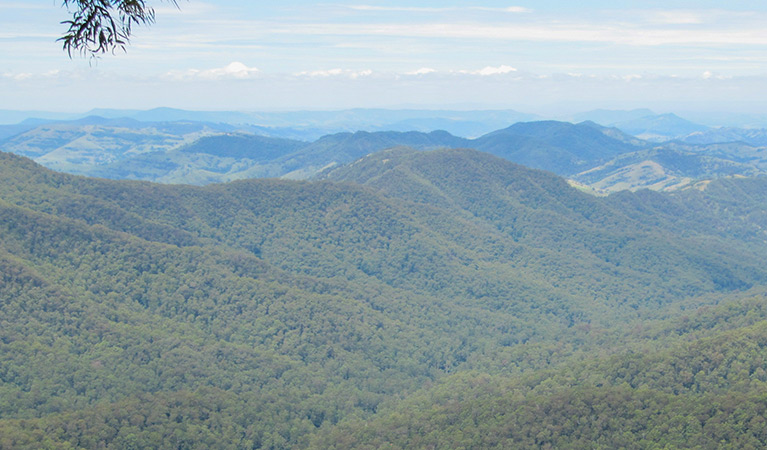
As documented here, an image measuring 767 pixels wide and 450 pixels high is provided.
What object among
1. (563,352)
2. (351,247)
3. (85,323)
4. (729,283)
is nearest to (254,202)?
(351,247)

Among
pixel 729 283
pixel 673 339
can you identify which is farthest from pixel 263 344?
pixel 729 283

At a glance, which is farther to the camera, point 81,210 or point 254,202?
point 254,202

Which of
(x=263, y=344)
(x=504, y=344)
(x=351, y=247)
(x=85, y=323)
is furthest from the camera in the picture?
(x=351, y=247)

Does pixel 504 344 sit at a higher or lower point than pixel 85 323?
lower

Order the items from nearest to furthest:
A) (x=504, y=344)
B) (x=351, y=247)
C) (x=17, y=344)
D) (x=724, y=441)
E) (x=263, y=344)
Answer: (x=724, y=441) → (x=17, y=344) → (x=263, y=344) → (x=504, y=344) → (x=351, y=247)

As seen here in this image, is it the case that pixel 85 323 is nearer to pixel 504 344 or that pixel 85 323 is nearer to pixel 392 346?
pixel 392 346

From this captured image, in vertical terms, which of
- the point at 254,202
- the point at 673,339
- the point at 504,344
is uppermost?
the point at 254,202

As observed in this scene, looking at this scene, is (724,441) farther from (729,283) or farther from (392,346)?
(729,283)
